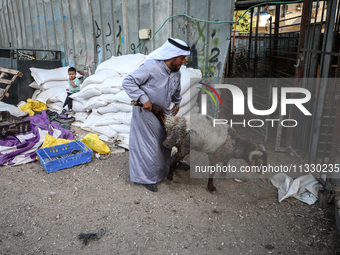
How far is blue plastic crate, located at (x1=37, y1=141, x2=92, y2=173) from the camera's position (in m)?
4.06

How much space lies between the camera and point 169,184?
150 inches

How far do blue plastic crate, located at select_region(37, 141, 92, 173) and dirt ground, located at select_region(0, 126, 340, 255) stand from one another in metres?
0.13

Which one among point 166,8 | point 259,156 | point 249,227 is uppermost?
point 166,8

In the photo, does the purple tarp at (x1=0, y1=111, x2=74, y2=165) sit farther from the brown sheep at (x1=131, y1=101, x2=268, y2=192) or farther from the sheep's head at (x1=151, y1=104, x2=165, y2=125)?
the brown sheep at (x1=131, y1=101, x2=268, y2=192)

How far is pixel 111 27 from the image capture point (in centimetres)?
734

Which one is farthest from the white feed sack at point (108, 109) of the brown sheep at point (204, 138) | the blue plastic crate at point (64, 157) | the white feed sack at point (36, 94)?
the white feed sack at point (36, 94)

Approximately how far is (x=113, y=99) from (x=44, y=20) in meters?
6.72

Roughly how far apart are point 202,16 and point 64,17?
545 cm

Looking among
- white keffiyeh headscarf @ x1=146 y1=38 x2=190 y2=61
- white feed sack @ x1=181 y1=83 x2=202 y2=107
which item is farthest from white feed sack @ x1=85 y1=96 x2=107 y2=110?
white keffiyeh headscarf @ x1=146 y1=38 x2=190 y2=61

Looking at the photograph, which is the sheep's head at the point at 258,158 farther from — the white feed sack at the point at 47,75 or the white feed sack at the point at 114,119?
the white feed sack at the point at 47,75

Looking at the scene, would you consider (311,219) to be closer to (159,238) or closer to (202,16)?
(159,238)

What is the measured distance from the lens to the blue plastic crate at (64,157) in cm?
406

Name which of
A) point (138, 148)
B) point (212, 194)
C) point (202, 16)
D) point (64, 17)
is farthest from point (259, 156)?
point (64, 17)

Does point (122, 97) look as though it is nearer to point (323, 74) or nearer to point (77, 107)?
point (77, 107)
